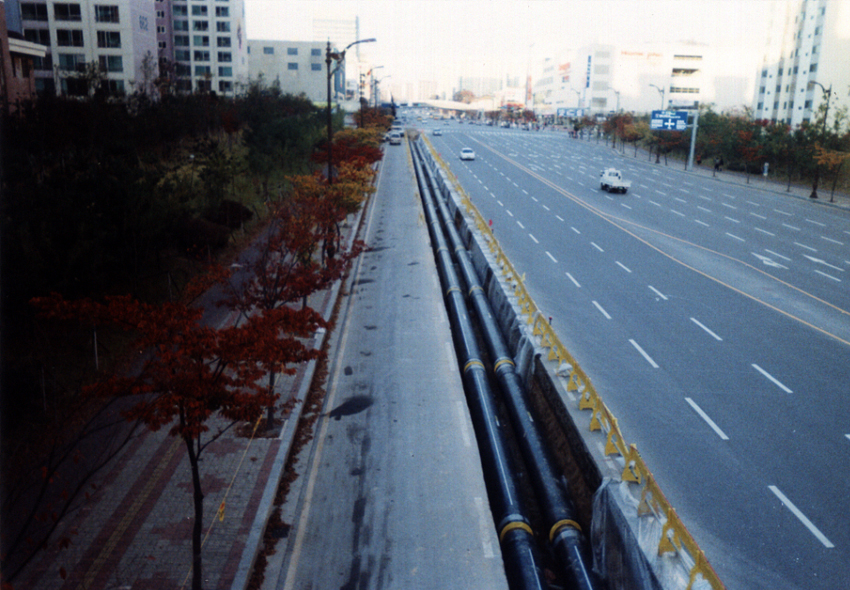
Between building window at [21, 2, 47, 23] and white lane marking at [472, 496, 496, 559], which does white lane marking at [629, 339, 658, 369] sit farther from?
building window at [21, 2, 47, 23]

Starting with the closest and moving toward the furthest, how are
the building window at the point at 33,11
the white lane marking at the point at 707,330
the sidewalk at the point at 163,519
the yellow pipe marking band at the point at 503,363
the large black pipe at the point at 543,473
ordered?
the sidewalk at the point at 163,519 < the large black pipe at the point at 543,473 < the yellow pipe marking band at the point at 503,363 < the white lane marking at the point at 707,330 < the building window at the point at 33,11

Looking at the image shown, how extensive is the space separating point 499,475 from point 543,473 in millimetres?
1027

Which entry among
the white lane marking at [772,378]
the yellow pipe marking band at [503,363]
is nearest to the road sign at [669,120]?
the white lane marking at [772,378]

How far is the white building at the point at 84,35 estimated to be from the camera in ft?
223

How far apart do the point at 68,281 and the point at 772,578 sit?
17.4 metres

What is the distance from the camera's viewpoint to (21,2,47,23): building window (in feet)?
222

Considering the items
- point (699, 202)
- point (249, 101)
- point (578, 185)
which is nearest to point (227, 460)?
point (699, 202)

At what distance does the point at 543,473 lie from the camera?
13.2 m

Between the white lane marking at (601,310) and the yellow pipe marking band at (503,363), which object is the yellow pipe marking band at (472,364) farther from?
the white lane marking at (601,310)

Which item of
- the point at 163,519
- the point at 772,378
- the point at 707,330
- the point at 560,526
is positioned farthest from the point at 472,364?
the point at 163,519

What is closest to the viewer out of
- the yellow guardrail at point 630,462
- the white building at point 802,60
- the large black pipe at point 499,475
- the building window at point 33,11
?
the yellow guardrail at point 630,462

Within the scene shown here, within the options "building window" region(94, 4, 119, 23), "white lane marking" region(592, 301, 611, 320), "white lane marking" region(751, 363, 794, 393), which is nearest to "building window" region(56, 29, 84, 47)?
"building window" region(94, 4, 119, 23)

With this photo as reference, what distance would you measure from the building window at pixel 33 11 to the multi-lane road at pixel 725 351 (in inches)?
2178

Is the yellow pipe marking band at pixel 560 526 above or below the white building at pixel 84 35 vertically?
below
